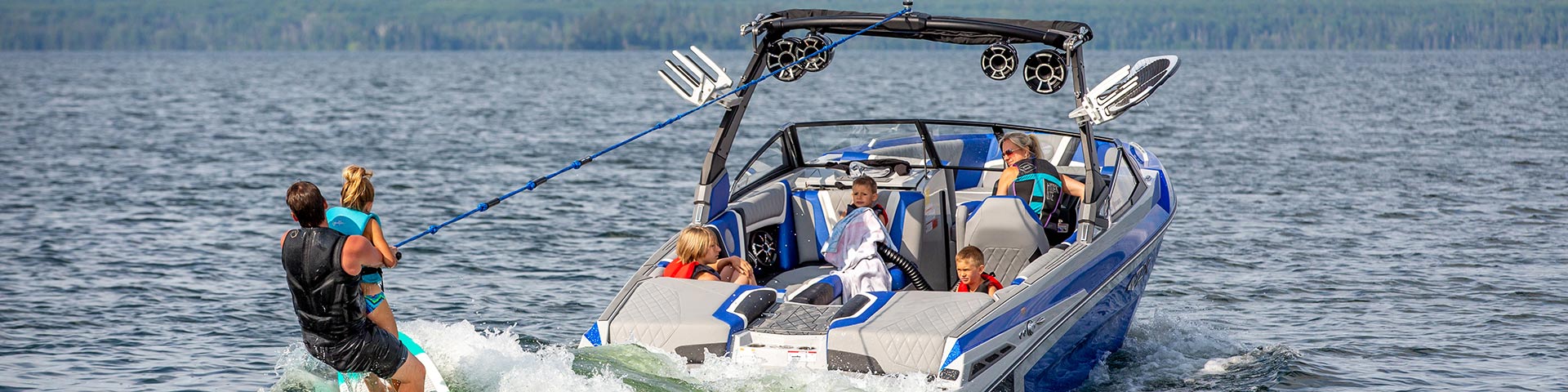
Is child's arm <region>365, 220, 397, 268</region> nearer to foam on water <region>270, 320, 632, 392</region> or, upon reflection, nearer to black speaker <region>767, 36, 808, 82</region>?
foam on water <region>270, 320, 632, 392</region>

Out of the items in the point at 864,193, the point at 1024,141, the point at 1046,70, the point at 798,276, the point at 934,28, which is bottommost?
the point at 798,276

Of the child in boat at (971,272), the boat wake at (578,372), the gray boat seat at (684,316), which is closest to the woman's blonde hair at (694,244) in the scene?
the gray boat seat at (684,316)

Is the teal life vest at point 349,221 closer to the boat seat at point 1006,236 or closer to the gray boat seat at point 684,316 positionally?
the gray boat seat at point 684,316

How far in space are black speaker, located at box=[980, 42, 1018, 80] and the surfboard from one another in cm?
365

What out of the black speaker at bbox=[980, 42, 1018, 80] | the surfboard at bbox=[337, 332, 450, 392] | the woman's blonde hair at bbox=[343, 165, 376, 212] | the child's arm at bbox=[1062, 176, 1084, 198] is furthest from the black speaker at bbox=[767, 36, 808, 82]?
the woman's blonde hair at bbox=[343, 165, 376, 212]

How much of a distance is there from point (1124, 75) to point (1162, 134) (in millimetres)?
24129

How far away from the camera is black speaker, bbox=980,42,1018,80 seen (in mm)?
8582

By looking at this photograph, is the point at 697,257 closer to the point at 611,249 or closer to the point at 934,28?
the point at 934,28

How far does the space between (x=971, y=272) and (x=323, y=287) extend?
3.41 meters

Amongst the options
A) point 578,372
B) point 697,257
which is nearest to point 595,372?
point 578,372

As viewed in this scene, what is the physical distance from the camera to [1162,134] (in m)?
31.6

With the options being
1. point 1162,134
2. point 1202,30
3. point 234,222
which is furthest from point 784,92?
point 1202,30

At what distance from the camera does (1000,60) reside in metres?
8.62

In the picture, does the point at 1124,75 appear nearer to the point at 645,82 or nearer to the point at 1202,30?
the point at 645,82
